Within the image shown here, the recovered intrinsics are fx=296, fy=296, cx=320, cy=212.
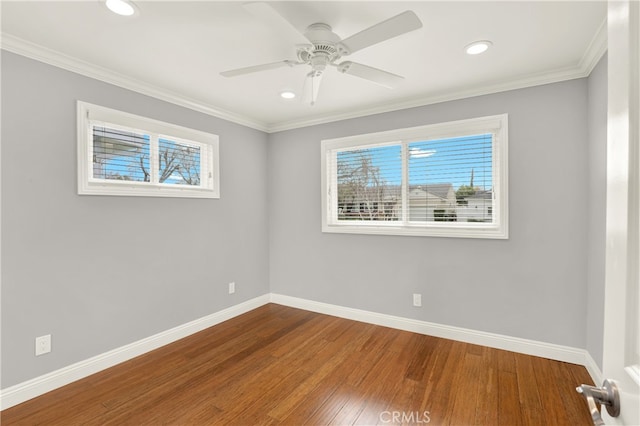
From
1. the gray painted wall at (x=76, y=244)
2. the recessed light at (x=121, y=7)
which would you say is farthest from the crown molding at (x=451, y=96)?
the recessed light at (x=121, y=7)

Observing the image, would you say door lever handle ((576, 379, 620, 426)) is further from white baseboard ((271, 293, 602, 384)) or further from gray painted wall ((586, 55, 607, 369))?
white baseboard ((271, 293, 602, 384))

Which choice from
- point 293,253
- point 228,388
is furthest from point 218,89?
point 228,388

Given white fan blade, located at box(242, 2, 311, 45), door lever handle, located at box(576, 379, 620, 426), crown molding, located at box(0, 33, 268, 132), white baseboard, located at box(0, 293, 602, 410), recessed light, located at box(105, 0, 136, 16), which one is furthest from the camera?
white baseboard, located at box(0, 293, 602, 410)

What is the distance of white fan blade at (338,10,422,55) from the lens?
145 centimetres

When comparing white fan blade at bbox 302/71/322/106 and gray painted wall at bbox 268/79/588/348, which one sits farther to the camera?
gray painted wall at bbox 268/79/588/348

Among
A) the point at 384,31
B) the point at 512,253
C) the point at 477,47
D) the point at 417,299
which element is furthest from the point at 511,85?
the point at 417,299

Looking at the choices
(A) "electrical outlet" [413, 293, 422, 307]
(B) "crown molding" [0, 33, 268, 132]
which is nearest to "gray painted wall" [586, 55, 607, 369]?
(A) "electrical outlet" [413, 293, 422, 307]

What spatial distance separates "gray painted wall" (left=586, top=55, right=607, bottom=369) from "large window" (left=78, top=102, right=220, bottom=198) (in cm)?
350

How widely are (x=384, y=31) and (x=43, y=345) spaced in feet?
10.2

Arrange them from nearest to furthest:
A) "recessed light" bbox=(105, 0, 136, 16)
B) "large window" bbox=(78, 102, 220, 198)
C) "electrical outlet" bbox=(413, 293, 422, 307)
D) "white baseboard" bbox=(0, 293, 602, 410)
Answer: "recessed light" bbox=(105, 0, 136, 16) → "white baseboard" bbox=(0, 293, 602, 410) → "large window" bbox=(78, 102, 220, 198) → "electrical outlet" bbox=(413, 293, 422, 307)

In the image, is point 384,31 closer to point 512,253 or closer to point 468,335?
point 512,253

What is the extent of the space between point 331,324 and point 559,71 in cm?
324

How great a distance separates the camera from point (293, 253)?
4.03m

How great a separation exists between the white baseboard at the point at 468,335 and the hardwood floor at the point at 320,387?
76 millimetres
